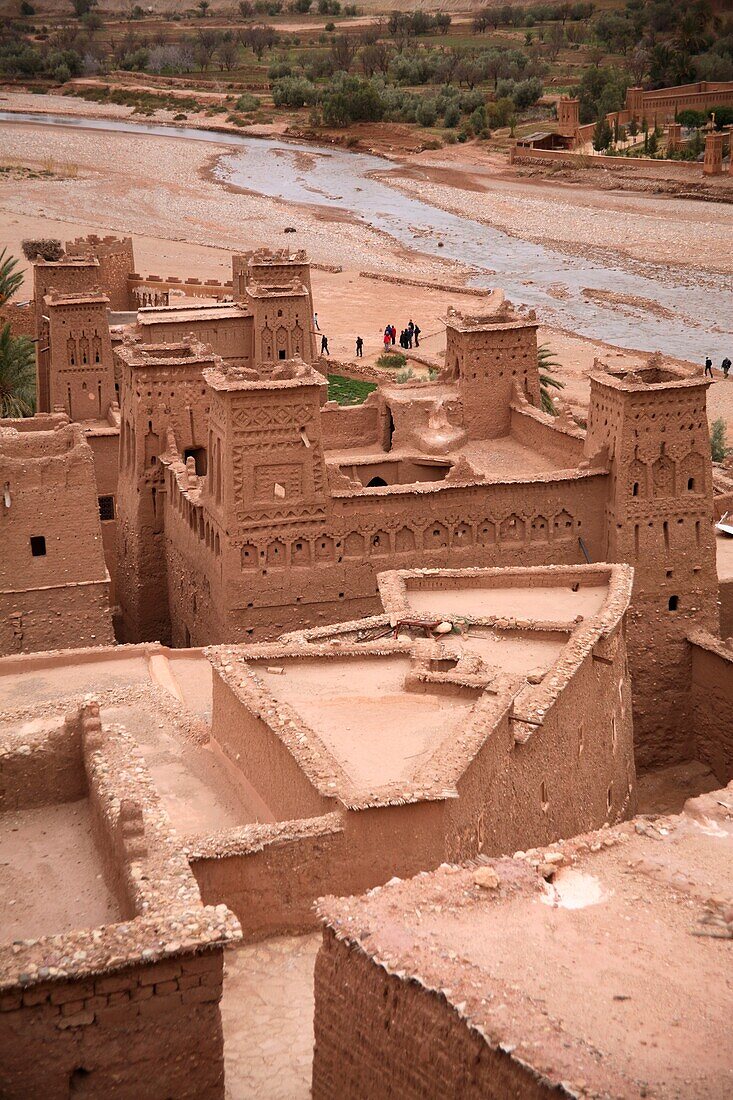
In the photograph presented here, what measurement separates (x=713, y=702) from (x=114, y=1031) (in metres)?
14.6

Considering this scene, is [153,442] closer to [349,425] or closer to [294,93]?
[349,425]

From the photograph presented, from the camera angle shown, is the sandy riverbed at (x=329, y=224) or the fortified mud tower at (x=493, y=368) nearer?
the fortified mud tower at (x=493, y=368)

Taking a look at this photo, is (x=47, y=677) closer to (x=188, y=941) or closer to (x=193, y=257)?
(x=188, y=941)

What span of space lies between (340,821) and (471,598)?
23.8 feet

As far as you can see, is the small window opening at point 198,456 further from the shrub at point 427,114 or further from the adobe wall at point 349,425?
the shrub at point 427,114

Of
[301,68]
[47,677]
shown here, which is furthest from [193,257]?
[301,68]

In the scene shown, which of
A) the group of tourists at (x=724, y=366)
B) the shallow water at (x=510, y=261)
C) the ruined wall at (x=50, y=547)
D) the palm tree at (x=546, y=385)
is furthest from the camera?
the shallow water at (x=510, y=261)

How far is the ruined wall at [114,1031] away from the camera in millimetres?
8258

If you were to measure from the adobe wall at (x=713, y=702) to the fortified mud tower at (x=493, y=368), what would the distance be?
18.9 feet

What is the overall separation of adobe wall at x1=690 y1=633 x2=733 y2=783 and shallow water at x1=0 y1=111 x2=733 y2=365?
26962 millimetres

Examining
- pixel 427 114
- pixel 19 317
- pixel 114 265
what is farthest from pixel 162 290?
pixel 427 114

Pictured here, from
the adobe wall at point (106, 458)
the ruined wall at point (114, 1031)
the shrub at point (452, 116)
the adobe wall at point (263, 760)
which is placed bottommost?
the adobe wall at point (106, 458)

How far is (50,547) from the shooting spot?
20.6 m

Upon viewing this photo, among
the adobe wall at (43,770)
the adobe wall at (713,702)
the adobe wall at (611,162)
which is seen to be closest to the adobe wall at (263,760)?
the adobe wall at (43,770)
